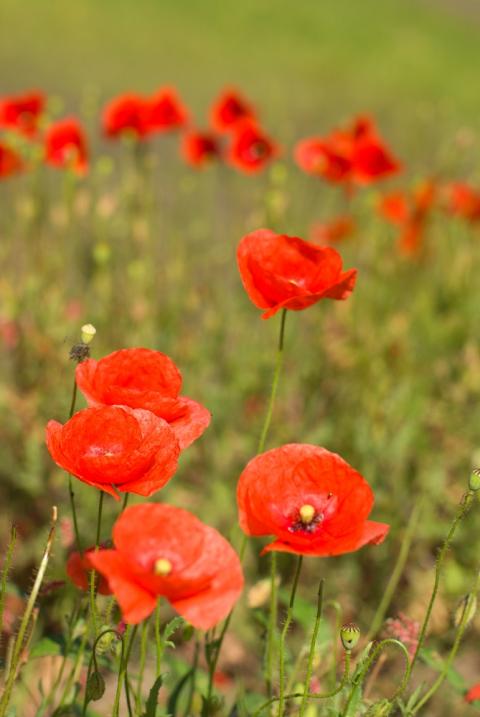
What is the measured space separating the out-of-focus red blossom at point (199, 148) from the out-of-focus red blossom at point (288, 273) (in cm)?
191

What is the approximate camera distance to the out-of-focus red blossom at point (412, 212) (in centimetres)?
328

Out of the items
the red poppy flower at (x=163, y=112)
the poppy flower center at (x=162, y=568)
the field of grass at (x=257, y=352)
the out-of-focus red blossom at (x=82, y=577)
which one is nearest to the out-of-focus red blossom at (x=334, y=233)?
the field of grass at (x=257, y=352)

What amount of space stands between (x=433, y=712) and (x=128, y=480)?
138 centimetres

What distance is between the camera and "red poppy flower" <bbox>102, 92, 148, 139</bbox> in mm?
2766

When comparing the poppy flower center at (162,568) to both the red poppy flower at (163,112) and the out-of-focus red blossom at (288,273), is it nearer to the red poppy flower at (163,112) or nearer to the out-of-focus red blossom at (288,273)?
the out-of-focus red blossom at (288,273)

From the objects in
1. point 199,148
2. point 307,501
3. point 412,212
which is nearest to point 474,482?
point 307,501

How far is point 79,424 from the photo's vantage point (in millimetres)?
1028

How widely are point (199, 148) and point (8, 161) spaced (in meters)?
0.69

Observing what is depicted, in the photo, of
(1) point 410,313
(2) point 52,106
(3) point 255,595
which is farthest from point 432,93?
(3) point 255,595

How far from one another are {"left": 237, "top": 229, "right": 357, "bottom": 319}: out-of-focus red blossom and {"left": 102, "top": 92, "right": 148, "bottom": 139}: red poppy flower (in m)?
1.60

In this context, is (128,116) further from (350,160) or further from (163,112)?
(350,160)

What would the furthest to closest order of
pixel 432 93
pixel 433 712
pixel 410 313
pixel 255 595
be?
pixel 432 93, pixel 410 313, pixel 433 712, pixel 255 595

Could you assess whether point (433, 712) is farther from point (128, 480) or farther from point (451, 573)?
point (128, 480)

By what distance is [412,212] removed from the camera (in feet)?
11.3
